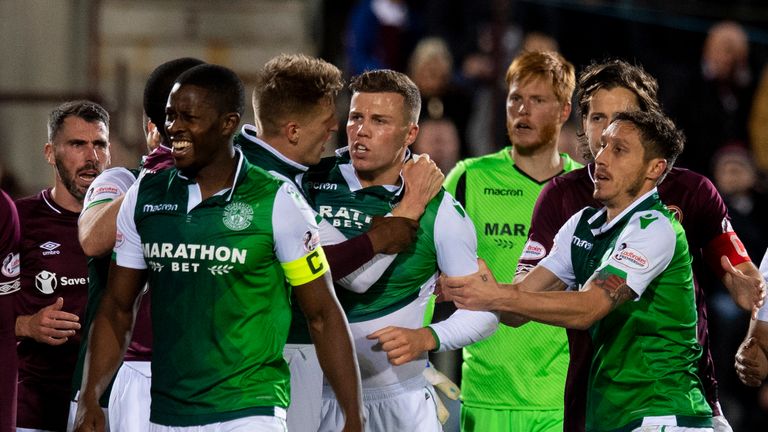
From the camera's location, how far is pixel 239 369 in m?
4.59

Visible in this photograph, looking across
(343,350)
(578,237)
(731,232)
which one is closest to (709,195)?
(731,232)

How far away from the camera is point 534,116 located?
7000mm

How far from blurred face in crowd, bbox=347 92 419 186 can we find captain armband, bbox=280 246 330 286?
1.06 meters

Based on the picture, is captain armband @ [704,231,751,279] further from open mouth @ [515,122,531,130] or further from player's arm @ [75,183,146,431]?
player's arm @ [75,183,146,431]

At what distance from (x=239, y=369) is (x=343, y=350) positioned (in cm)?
40

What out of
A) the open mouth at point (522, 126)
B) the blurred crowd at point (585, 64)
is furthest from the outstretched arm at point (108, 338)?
the blurred crowd at point (585, 64)

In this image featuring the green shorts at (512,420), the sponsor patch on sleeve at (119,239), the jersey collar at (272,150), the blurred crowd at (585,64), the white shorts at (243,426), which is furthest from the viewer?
the blurred crowd at (585,64)

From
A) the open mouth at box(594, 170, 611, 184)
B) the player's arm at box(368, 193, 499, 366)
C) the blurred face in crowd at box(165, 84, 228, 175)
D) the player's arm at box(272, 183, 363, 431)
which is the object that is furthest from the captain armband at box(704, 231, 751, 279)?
the blurred face in crowd at box(165, 84, 228, 175)

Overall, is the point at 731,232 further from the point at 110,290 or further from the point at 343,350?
Result: the point at 110,290

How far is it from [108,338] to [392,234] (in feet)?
4.26

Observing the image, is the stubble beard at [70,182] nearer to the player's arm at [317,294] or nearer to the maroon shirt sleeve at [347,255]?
the maroon shirt sleeve at [347,255]

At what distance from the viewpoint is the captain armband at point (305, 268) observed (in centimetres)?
462

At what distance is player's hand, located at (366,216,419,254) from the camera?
5.36m

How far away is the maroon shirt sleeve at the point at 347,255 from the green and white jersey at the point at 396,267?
0.95 feet
